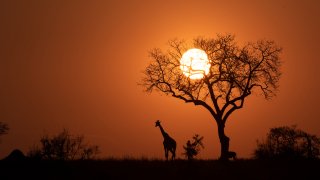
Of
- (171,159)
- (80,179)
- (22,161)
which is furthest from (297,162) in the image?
(22,161)

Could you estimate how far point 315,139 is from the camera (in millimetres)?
69188

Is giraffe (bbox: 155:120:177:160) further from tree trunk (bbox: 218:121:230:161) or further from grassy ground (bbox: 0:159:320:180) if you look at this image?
tree trunk (bbox: 218:121:230:161)

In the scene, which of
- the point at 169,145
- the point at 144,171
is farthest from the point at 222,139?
the point at 144,171

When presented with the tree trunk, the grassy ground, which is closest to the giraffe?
the grassy ground

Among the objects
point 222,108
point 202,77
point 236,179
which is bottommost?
point 236,179

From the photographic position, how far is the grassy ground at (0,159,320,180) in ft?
65.8

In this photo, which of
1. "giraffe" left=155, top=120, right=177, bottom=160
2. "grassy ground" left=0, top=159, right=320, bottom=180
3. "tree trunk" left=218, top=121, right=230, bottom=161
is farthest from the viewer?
A: "tree trunk" left=218, top=121, right=230, bottom=161

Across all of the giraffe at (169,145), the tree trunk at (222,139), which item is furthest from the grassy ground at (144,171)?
the tree trunk at (222,139)

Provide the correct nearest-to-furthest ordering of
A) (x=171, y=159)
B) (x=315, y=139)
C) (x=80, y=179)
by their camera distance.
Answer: (x=80, y=179) → (x=171, y=159) → (x=315, y=139)

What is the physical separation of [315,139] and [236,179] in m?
52.5

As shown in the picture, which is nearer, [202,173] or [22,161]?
[22,161]

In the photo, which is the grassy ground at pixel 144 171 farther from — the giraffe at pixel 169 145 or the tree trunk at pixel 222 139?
the tree trunk at pixel 222 139

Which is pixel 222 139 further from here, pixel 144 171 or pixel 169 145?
pixel 144 171

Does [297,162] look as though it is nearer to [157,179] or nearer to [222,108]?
[222,108]
